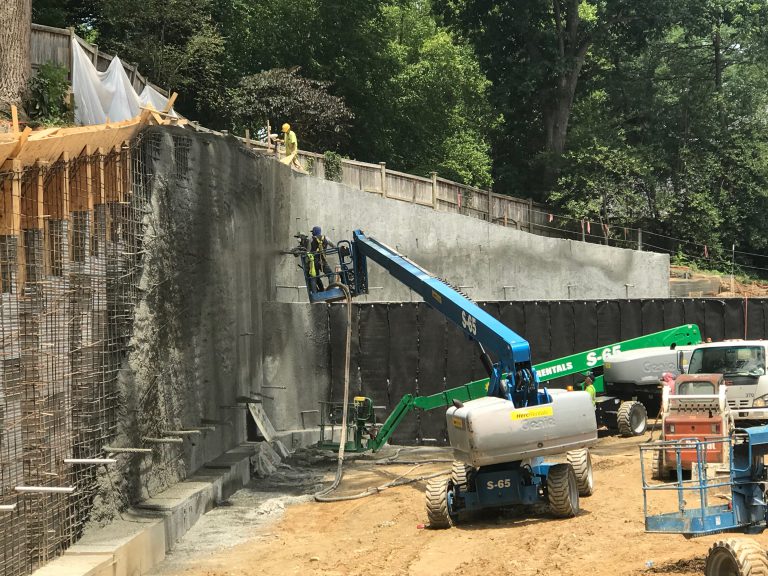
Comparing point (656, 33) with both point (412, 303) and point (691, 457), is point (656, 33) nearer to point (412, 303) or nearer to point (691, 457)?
point (412, 303)

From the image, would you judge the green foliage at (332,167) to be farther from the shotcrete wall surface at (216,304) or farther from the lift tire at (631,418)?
the lift tire at (631,418)

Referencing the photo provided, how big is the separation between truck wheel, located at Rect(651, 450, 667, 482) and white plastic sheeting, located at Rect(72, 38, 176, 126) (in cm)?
1165

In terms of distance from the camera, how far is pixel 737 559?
936 centimetres

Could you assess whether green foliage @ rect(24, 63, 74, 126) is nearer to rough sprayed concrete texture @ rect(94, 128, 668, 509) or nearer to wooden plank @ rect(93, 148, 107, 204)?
rough sprayed concrete texture @ rect(94, 128, 668, 509)

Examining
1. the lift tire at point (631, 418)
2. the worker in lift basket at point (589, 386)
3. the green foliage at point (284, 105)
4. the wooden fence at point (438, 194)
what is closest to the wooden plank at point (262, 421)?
the worker in lift basket at point (589, 386)

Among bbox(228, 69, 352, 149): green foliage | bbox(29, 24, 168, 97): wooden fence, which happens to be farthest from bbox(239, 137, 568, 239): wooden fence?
bbox(228, 69, 352, 149): green foliage

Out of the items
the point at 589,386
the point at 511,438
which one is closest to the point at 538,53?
the point at 589,386

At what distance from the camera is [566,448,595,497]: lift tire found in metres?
15.5

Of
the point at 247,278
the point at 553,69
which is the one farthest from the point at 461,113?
the point at 247,278

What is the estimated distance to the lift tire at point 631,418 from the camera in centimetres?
2219

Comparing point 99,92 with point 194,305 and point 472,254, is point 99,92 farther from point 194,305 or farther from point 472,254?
point 472,254

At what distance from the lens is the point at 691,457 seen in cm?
1691

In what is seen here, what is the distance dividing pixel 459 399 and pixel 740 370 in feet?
18.0

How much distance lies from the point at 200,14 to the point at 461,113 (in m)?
21.4
